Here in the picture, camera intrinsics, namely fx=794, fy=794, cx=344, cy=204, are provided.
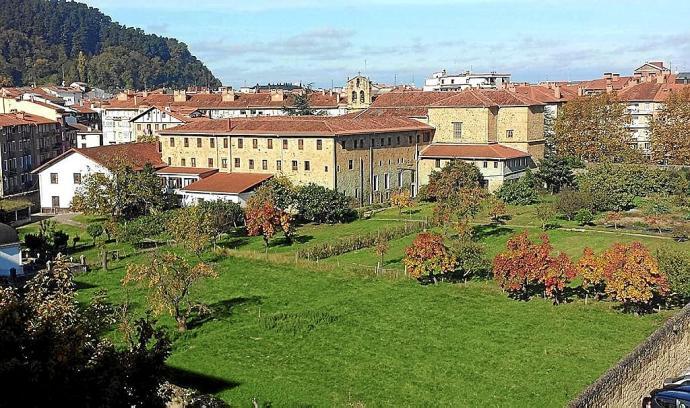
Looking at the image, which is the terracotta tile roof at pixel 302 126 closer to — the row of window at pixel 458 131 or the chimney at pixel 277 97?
the row of window at pixel 458 131

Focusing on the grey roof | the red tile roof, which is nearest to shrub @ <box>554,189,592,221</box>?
the red tile roof

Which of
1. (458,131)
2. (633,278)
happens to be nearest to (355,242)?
(633,278)

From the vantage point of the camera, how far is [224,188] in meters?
44.5

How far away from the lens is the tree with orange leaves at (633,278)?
2397cm

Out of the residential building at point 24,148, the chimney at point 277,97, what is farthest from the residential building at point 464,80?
the residential building at point 24,148

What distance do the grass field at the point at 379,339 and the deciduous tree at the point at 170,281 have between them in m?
0.56

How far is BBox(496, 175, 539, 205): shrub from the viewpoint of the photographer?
44812 millimetres

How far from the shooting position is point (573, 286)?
27.5 m

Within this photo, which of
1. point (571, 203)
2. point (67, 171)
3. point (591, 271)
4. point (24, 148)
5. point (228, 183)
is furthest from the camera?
point (24, 148)

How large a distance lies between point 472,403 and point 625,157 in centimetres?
3961

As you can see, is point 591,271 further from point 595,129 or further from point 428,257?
point 595,129

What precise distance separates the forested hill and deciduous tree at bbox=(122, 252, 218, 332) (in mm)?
94011

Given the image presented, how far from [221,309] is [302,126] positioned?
2262cm

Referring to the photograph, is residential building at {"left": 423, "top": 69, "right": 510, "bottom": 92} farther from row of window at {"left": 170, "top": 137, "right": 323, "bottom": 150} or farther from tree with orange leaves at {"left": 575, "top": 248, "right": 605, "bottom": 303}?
tree with orange leaves at {"left": 575, "top": 248, "right": 605, "bottom": 303}
